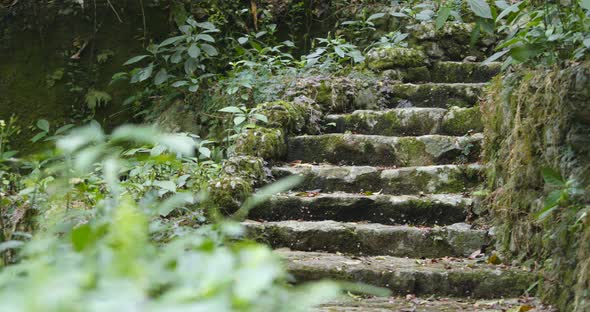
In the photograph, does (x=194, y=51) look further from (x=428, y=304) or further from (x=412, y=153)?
(x=428, y=304)

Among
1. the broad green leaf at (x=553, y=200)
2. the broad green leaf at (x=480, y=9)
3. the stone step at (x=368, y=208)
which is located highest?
the broad green leaf at (x=480, y=9)

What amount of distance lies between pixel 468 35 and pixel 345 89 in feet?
4.63

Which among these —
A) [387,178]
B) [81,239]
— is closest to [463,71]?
[387,178]

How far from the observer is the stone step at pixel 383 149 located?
12.8 ft

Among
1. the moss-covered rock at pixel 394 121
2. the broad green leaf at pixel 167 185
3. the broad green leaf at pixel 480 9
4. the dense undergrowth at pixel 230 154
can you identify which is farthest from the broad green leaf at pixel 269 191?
the moss-covered rock at pixel 394 121

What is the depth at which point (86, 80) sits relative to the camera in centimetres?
667

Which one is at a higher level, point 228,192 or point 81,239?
point 81,239

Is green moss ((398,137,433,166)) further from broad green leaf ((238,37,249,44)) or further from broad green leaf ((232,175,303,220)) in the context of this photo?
broad green leaf ((232,175,303,220))

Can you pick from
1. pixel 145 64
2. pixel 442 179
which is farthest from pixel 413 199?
pixel 145 64

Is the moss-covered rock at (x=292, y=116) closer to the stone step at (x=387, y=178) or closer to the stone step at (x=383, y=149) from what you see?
the stone step at (x=383, y=149)

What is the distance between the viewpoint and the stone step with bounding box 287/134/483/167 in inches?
154

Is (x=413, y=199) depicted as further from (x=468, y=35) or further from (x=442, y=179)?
(x=468, y=35)

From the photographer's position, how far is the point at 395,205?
3.51 m

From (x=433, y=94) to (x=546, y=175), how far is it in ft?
7.61
